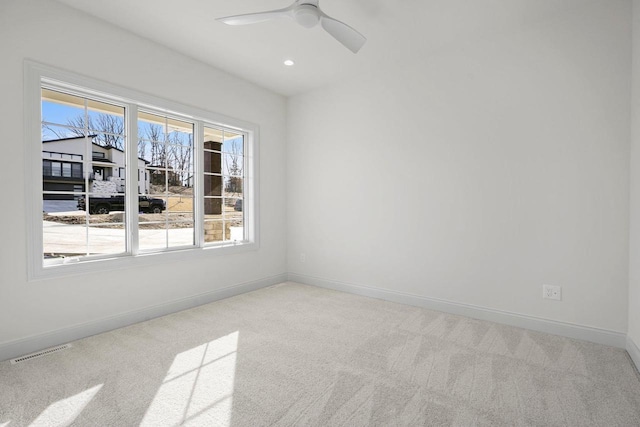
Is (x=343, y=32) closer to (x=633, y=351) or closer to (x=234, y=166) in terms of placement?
(x=234, y=166)

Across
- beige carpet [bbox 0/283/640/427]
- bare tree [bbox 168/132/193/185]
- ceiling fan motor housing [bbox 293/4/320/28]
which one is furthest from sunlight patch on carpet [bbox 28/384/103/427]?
ceiling fan motor housing [bbox 293/4/320/28]

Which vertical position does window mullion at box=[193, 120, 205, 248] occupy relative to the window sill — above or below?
above

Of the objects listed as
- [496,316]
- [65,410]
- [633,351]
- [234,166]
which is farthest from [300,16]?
[633,351]

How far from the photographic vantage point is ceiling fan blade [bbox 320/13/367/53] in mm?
2334

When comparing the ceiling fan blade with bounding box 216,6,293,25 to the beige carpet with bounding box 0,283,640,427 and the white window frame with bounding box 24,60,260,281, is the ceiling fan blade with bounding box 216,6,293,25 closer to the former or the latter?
the white window frame with bounding box 24,60,260,281

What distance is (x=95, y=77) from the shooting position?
279 centimetres

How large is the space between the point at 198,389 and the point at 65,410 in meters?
0.68

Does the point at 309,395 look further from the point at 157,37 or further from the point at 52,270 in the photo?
the point at 157,37

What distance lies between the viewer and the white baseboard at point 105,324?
7.87ft

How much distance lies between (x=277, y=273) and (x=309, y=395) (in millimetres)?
2803

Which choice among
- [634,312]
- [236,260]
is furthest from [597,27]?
[236,260]

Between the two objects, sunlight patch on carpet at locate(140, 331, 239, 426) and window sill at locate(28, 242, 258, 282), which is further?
window sill at locate(28, 242, 258, 282)

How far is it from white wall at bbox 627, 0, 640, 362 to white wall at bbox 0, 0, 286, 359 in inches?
145

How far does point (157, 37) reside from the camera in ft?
10.1
